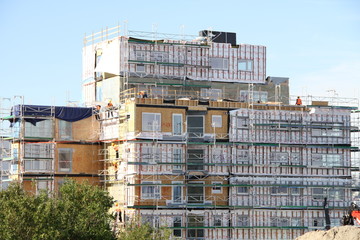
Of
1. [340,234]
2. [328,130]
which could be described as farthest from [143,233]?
[328,130]

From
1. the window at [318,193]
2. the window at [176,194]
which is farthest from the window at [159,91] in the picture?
the window at [318,193]

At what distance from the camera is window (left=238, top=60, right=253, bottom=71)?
107 m

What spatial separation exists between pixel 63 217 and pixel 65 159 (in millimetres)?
16276

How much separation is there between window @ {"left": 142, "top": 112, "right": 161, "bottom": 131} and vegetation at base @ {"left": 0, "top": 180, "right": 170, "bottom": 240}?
930cm

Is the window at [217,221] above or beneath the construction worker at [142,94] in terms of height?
beneath

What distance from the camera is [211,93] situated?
343 ft

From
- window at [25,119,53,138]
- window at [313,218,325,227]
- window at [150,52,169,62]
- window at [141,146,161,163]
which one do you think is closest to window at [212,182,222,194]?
window at [141,146,161,163]

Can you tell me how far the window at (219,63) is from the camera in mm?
105438

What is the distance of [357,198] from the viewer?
345 feet

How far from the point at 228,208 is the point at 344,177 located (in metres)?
13.0

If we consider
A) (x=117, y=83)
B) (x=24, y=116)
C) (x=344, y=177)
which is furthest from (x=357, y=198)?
(x=24, y=116)

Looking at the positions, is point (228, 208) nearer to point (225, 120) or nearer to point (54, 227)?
point (225, 120)

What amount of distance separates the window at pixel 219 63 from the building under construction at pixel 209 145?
0.10 m

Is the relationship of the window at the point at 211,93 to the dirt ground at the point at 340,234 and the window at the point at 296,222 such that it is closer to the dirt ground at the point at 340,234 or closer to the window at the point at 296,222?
the window at the point at 296,222
